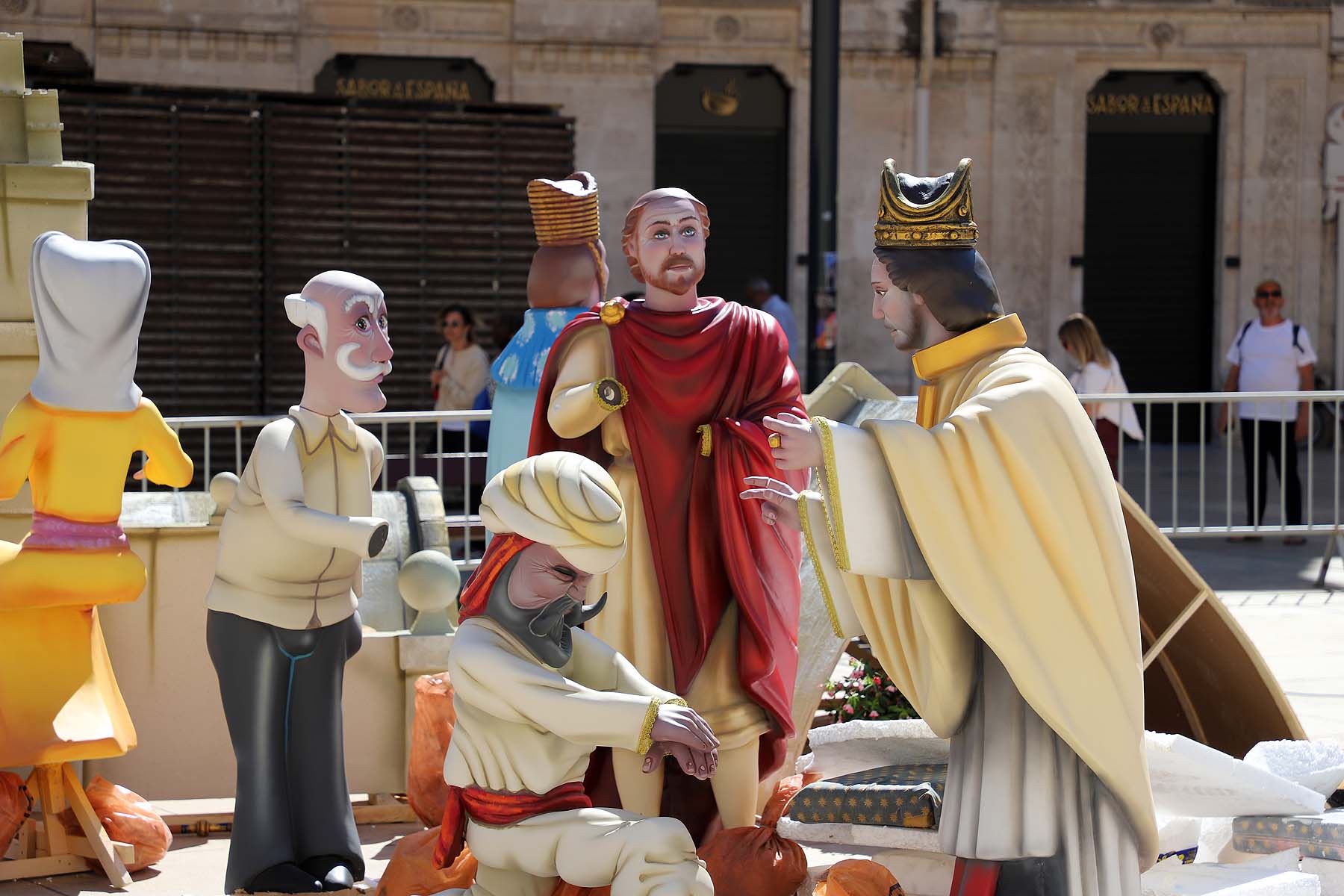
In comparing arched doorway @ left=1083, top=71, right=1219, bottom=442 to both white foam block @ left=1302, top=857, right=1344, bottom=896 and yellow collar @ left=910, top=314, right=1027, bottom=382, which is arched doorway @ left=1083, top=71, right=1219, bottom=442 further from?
yellow collar @ left=910, top=314, right=1027, bottom=382

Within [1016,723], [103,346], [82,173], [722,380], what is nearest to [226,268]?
[82,173]

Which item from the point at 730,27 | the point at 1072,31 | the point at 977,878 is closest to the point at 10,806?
the point at 977,878

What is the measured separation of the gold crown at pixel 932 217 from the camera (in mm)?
3314

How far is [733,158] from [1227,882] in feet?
43.3

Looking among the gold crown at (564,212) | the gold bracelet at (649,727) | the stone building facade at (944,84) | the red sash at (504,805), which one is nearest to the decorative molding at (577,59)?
the stone building facade at (944,84)

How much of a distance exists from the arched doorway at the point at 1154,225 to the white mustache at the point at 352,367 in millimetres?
14122

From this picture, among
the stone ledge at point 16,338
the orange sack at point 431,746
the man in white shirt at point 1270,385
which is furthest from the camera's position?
the man in white shirt at point 1270,385

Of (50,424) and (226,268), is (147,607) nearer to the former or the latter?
(50,424)

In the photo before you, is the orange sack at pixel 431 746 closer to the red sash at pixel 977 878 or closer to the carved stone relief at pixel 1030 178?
the red sash at pixel 977 878

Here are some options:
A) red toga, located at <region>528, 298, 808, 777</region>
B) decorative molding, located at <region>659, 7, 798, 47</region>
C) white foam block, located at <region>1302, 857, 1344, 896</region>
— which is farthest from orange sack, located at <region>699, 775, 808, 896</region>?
decorative molding, located at <region>659, 7, 798, 47</region>

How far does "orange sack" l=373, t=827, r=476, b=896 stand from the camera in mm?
3980

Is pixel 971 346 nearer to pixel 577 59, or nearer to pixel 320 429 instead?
pixel 320 429

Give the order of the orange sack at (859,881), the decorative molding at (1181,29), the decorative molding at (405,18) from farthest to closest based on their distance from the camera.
Answer: the decorative molding at (1181,29), the decorative molding at (405,18), the orange sack at (859,881)

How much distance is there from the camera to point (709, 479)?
4.38m
